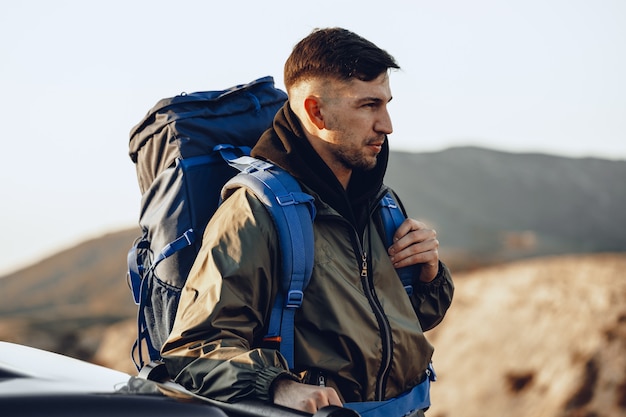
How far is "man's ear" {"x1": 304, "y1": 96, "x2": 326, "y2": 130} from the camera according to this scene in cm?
288

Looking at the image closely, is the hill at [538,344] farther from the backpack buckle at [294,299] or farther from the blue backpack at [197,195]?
the backpack buckle at [294,299]

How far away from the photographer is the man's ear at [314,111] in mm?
2877

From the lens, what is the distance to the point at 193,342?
7.76ft

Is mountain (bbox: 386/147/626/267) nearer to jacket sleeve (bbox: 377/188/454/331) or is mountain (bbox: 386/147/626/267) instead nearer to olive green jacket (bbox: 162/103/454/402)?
jacket sleeve (bbox: 377/188/454/331)

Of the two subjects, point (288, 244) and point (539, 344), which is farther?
point (539, 344)

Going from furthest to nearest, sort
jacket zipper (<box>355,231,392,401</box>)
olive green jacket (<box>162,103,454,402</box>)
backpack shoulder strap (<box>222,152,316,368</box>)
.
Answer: jacket zipper (<box>355,231,392,401</box>) < backpack shoulder strap (<box>222,152,316,368</box>) < olive green jacket (<box>162,103,454,402</box>)

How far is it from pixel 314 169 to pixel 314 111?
22cm

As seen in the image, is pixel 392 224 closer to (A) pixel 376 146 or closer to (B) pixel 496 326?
(A) pixel 376 146

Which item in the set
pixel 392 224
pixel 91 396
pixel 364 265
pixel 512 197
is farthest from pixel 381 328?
pixel 512 197

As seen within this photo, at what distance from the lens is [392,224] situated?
3.02m

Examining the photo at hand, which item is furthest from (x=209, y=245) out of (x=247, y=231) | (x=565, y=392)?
(x=565, y=392)

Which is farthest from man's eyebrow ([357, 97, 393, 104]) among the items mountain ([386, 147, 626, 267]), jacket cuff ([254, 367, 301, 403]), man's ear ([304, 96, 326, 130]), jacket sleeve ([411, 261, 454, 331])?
mountain ([386, 147, 626, 267])

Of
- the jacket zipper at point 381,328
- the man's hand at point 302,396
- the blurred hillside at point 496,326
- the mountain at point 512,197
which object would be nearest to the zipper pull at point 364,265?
the jacket zipper at point 381,328

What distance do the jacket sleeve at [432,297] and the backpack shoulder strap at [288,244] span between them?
0.73 meters
